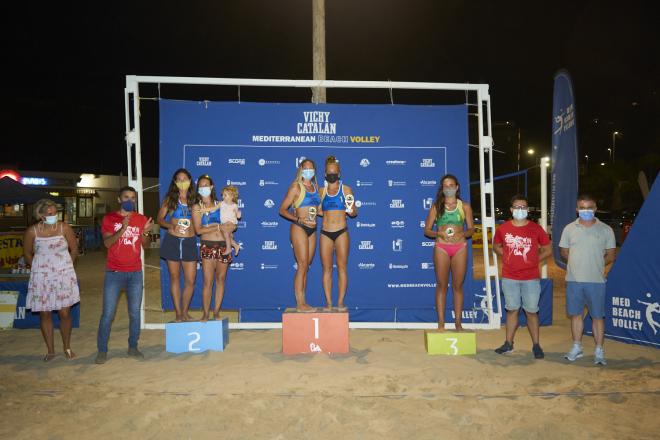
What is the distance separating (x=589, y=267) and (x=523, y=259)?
0.64 m

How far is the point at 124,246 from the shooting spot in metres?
5.17

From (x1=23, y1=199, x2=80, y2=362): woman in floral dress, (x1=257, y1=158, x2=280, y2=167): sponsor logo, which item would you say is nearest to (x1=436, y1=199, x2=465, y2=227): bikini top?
(x1=257, y1=158, x2=280, y2=167): sponsor logo

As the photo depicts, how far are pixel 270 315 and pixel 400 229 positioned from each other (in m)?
2.17

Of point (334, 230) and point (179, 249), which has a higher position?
point (334, 230)

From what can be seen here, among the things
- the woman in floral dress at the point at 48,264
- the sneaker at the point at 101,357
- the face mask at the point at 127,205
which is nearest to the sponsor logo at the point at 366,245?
the face mask at the point at 127,205

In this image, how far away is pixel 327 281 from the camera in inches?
230

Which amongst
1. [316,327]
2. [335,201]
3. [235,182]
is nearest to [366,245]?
[335,201]

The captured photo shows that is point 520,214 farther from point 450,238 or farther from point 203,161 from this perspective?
point 203,161

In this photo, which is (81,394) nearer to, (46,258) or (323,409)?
(46,258)

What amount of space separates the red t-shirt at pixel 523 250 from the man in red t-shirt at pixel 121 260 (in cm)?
405

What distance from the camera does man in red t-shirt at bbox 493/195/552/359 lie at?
5215mm

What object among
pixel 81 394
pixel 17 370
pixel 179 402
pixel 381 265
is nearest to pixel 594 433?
pixel 179 402

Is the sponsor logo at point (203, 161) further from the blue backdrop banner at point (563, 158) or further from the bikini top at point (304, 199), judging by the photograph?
the blue backdrop banner at point (563, 158)

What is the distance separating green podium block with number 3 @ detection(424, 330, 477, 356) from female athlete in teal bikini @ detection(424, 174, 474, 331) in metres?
0.36
